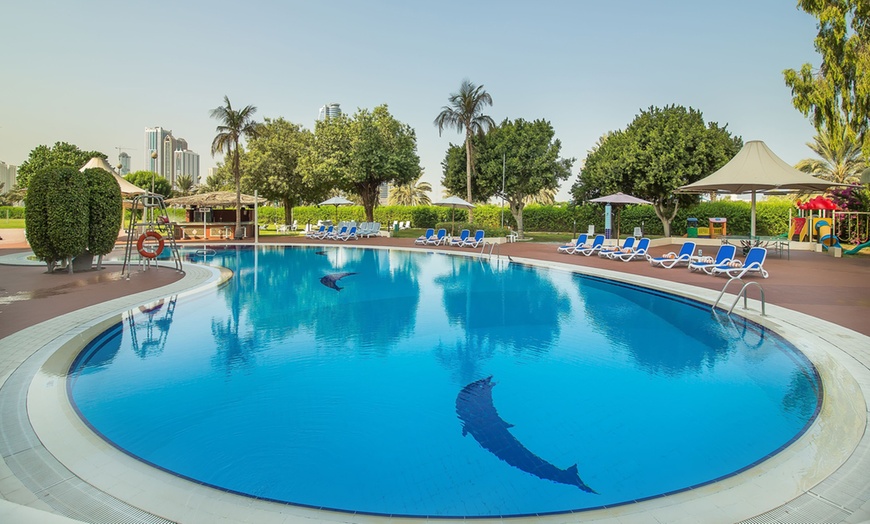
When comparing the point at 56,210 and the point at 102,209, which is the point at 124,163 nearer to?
the point at 102,209

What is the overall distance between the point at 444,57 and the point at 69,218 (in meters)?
20.8

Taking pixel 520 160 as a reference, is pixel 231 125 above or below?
above

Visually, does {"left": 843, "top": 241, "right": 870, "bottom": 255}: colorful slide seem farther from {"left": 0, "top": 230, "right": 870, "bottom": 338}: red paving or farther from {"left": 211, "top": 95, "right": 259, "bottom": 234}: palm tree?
{"left": 211, "top": 95, "right": 259, "bottom": 234}: palm tree

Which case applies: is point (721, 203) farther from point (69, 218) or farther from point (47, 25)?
point (47, 25)

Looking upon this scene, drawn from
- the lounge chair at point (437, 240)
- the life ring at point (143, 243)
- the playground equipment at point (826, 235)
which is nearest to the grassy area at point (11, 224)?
the life ring at point (143, 243)

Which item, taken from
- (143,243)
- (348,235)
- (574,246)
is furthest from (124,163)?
(574,246)

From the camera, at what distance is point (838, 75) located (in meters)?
15.9

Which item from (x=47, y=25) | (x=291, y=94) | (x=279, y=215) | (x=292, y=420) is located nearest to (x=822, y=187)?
(x=292, y=420)

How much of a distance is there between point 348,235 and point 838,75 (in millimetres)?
22830

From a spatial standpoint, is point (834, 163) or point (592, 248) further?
point (834, 163)

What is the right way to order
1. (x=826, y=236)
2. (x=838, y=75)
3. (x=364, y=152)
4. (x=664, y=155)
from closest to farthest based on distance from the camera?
(x=838, y=75)
(x=826, y=236)
(x=664, y=155)
(x=364, y=152)

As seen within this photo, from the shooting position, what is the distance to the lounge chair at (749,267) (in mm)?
12641

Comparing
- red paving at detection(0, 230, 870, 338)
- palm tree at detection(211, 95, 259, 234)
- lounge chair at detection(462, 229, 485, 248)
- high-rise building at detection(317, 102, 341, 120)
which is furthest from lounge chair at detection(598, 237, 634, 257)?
high-rise building at detection(317, 102, 341, 120)

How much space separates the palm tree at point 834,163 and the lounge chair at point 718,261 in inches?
936
